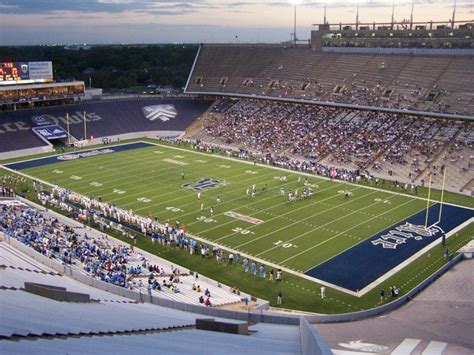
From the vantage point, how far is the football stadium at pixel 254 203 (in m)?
12.1

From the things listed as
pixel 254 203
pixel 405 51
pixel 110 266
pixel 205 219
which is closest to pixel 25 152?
pixel 205 219

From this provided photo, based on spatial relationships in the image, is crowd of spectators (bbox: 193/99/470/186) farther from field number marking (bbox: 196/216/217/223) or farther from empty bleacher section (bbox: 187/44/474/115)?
field number marking (bbox: 196/216/217/223)

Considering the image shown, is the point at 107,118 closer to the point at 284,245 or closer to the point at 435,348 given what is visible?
the point at 284,245

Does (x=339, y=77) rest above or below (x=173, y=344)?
above

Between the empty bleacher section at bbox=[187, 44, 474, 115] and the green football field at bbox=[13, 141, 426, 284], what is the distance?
1386cm

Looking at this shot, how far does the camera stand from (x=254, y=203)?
29062 millimetres

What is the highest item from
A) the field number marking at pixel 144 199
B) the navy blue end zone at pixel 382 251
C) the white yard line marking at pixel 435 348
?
the white yard line marking at pixel 435 348

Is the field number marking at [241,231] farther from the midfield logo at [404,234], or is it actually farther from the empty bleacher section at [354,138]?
the empty bleacher section at [354,138]

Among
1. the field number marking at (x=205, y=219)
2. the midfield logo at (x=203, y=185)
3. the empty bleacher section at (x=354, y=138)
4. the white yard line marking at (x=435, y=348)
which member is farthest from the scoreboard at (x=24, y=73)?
the white yard line marking at (x=435, y=348)

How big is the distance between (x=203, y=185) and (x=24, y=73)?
26.4 m

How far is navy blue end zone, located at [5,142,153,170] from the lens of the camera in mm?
38906

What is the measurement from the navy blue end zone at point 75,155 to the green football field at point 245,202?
136 centimetres

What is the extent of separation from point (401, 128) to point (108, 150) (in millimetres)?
24561

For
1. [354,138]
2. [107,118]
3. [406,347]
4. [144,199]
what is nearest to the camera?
[406,347]
